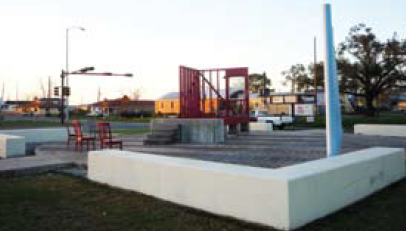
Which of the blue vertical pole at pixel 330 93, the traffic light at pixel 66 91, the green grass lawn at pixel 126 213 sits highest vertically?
the traffic light at pixel 66 91

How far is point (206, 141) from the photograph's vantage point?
1330 centimetres

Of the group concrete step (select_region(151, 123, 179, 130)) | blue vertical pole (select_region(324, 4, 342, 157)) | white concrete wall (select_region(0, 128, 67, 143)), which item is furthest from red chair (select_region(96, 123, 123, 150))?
blue vertical pole (select_region(324, 4, 342, 157))

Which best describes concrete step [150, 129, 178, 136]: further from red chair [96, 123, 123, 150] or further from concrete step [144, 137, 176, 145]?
Answer: red chair [96, 123, 123, 150]

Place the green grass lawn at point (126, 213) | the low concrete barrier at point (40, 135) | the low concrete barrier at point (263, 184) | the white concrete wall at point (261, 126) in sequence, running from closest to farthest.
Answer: the low concrete barrier at point (263, 184) < the green grass lawn at point (126, 213) < the low concrete barrier at point (40, 135) < the white concrete wall at point (261, 126)

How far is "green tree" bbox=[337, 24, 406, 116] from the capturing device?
3441 centimetres

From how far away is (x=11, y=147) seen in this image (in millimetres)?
12016

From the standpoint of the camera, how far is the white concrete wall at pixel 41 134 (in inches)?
615

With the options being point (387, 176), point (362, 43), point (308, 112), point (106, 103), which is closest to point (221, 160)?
point (387, 176)

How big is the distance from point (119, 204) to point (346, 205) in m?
3.43

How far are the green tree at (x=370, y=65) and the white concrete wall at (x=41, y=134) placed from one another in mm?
28037

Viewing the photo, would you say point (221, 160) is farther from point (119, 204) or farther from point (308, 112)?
point (308, 112)

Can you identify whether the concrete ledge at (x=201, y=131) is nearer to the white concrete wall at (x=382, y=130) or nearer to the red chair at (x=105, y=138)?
the red chair at (x=105, y=138)

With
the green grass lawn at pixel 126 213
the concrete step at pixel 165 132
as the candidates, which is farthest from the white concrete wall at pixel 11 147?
the green grass lawn at pixel 126 213

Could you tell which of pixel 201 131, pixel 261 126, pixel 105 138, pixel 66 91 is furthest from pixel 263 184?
pixel 66 91
